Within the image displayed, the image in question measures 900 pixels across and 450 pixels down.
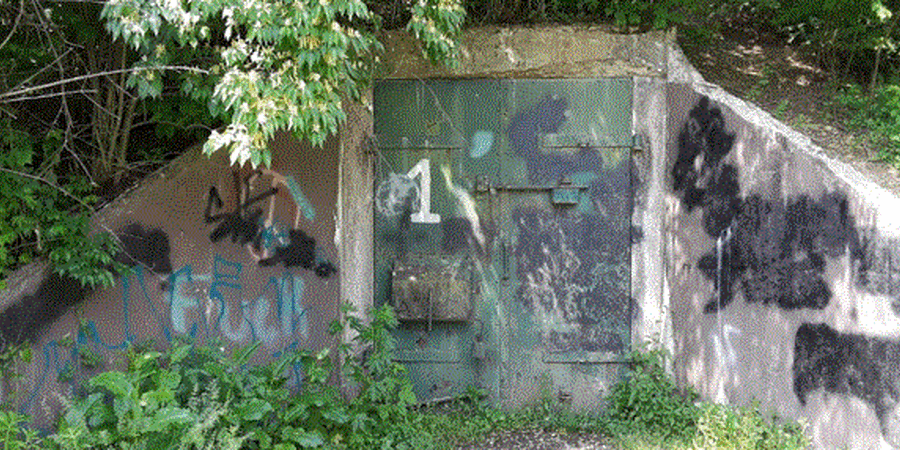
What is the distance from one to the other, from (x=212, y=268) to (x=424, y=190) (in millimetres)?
1463

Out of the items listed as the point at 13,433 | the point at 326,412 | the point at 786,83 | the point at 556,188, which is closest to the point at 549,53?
the point at 556,188

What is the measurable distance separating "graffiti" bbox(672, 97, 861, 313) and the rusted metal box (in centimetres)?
155

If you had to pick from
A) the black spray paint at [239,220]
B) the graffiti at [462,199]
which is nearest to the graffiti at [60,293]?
the black spray paint at [239,220]

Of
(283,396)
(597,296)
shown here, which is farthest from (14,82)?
(597,296)

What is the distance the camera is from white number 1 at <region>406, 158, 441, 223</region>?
591cm

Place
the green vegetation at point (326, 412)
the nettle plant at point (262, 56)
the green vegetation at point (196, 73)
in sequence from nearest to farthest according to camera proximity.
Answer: the nettle plant at point (262, 56) → the green vegetation at point (196, 73) → the green vegetation at point (326, 412)

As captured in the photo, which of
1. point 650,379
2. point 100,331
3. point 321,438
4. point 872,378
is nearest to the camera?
point 872,378

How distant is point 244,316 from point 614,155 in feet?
8.60

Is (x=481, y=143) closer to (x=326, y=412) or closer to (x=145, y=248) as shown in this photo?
(x=326, y=412)

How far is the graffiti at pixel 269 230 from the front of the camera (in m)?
5.53

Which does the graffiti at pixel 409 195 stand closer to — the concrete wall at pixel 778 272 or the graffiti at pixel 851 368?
the concrete wall at pixel 778 272

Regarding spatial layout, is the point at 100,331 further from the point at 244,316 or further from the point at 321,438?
the point at 321,438

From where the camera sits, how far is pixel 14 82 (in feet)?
16.8

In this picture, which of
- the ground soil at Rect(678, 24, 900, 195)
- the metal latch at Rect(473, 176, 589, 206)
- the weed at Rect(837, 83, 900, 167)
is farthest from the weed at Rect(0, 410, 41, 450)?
the weed at Rect(837, 83, 900, 167)
